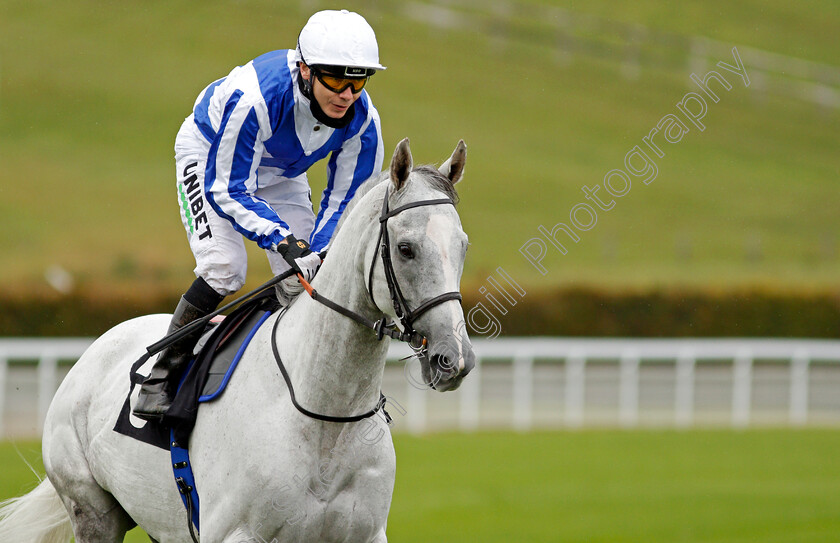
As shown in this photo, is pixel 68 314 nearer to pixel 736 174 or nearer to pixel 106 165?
pixel 106 165

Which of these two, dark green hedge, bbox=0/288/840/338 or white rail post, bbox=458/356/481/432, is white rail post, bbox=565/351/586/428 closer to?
white rail post, bbox=458/356/481/432

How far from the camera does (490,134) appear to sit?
4116 centimetres

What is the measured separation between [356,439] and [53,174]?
35006mm

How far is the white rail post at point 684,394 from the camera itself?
1305cm

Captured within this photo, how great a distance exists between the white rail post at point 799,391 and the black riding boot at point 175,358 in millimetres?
11228

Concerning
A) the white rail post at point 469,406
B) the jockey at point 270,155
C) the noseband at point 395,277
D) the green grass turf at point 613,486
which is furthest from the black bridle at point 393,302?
the white rail post at point 469,406

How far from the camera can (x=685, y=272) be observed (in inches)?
1146

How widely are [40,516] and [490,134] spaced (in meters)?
37.4

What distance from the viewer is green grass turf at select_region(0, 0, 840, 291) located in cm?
3194

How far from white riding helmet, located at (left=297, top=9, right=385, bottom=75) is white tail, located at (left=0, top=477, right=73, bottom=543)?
2397mm

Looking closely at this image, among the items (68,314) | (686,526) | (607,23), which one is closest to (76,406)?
(686,526)

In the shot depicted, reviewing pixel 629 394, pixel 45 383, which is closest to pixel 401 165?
pixel 45 383

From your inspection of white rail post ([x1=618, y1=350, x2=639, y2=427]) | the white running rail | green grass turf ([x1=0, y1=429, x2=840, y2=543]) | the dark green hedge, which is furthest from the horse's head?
the dark green hedge

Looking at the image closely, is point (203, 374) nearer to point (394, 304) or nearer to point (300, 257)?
point (300, 257)
